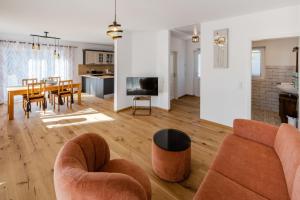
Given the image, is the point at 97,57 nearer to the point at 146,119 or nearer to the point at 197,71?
the point at 197,71

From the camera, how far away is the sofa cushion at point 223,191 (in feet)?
4.60

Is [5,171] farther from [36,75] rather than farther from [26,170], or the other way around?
[36,75]

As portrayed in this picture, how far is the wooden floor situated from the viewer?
231 cm

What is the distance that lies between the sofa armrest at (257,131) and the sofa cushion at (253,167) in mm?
95

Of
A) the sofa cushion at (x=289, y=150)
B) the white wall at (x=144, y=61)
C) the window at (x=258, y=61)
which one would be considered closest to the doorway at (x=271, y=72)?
the window at (x=258, y=61)

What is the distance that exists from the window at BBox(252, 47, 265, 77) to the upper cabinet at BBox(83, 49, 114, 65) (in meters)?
7.19

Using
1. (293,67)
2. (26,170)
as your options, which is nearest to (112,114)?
(26,170)

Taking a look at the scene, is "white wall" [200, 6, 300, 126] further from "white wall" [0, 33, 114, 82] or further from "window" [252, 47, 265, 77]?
"white wall" [0, 33, 114, 82]

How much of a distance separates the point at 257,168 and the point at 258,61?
→ 545cm

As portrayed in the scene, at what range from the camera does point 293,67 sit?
5422 mm

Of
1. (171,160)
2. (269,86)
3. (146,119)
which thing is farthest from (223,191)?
(269,86)

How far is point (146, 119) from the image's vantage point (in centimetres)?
534

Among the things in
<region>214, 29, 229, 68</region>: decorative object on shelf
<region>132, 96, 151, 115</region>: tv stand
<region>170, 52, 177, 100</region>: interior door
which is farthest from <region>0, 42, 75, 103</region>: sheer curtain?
<region>214, 29, 229, 68</region>: decorative object on shelf

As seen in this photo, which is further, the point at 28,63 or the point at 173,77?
the point at 173,77
